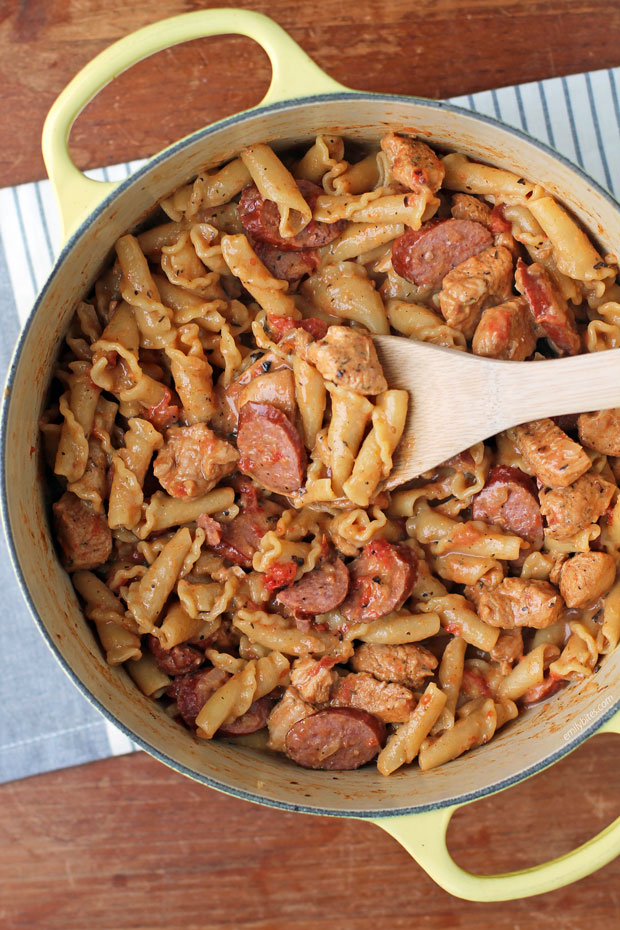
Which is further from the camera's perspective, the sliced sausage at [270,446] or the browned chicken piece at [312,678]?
the browned chicken piece at [312,678]

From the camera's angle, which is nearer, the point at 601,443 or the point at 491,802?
the point at 601,443

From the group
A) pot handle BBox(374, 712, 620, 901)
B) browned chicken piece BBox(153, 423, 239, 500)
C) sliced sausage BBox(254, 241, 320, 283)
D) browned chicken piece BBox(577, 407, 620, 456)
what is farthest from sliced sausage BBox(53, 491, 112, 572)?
browned chicken piece BBox(577, 407, 620, 456)

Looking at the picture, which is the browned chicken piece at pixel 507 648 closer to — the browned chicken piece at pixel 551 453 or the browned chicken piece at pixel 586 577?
the browned chicken piece at pixel 586 577

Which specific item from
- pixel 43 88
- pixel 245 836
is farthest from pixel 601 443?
pixel 43 88

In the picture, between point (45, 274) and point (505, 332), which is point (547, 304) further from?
point (45, 274)

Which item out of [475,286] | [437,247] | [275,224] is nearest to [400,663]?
[475,286]

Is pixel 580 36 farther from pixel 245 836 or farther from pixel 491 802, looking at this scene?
pixel 245 836

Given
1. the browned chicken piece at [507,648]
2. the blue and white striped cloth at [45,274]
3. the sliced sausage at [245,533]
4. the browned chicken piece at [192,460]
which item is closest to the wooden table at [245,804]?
the blue and white striped cloth at [45,274]
